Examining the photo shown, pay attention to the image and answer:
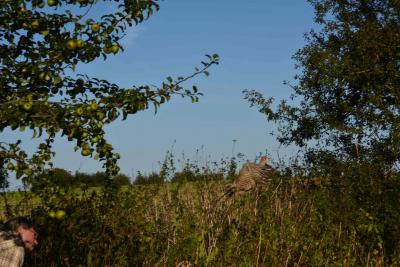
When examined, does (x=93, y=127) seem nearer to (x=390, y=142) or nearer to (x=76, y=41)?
(x=76, y=41)

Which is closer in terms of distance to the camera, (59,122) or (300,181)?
(59,122)

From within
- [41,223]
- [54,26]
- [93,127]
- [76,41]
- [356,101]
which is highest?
[356,101]

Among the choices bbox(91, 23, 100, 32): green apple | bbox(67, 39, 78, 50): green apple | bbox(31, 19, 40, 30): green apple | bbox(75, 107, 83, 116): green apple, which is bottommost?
bbox(75, 107, 83, 116): green apple

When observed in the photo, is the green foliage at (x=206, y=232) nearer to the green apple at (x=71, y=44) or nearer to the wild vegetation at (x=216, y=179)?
the wild vegetation at (x=216, y=179)

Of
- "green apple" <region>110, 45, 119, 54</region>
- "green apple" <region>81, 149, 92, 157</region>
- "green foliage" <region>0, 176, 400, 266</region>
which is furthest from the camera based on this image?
"green foliage" <region>0, 176, 400, 266</region>

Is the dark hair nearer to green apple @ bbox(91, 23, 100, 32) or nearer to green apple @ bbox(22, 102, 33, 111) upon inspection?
green apple @ bbox(22, 102, 33, 111)

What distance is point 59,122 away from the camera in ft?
16.2

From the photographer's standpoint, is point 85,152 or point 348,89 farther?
point 348,89

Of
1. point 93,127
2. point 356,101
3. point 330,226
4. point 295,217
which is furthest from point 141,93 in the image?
point 356,101

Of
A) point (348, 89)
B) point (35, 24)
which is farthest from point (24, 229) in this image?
point (348, 89)

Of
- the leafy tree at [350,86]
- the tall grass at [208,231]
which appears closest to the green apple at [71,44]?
the tall grass at [208,231]

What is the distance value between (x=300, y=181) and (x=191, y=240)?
18.6 ft

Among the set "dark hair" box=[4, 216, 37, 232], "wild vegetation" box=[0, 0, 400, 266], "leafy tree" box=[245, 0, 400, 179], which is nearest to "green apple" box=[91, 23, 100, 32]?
"wild vegetation" box=[0, 0, 400, 266]

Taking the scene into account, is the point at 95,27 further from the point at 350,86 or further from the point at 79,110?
the point at 350,86
